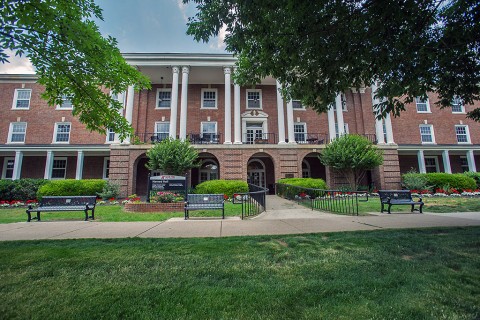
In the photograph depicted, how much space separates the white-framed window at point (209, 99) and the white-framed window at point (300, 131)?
337 inches

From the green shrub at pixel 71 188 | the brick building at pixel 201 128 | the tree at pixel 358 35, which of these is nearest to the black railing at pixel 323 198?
the tree at pixel 358 35

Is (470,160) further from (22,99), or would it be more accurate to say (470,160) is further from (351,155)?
(22,99)

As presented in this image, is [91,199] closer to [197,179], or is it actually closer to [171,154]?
[171,154]

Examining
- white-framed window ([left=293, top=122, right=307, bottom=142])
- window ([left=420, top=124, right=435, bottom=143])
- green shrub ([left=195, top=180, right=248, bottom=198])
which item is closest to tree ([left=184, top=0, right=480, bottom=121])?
green shrub ([left=195, top=180, right=248, bottom=198])

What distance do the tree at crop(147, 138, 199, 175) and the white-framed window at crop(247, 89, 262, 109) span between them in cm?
953

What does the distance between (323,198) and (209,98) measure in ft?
55.8

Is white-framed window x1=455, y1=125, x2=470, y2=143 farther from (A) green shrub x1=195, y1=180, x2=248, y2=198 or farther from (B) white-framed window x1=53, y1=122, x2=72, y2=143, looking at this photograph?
(B) white-framed window x1=53, y1=122, x2=72, y2=143

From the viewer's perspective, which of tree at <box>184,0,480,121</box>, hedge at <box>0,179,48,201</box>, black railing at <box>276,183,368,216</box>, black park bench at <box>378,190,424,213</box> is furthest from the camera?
hedge at <box>0,179,48,201</box>

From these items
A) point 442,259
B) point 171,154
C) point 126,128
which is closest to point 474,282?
point 442,259

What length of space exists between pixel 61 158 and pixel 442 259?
95.6ft

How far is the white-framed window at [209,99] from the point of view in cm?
2411

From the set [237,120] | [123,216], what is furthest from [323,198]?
[237,120]

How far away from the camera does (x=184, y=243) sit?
4.77 metres

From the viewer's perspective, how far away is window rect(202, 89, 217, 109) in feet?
79.1
